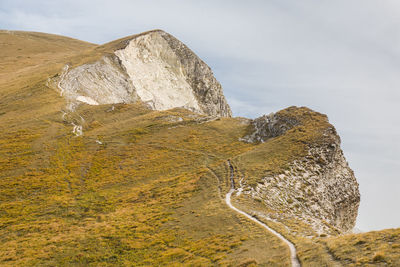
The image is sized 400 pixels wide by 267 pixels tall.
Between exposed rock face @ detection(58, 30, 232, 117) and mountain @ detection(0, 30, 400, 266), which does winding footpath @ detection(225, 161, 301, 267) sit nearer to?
mountain @ detection(0, 30, 400, 266)

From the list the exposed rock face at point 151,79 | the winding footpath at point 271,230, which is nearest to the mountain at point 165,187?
the winding footpath at point 271,230

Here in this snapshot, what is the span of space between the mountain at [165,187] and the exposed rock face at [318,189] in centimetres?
25

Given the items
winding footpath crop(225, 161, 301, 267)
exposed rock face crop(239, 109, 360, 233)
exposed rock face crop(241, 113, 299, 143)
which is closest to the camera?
winding footpath crop(225, 161, 301, 267)

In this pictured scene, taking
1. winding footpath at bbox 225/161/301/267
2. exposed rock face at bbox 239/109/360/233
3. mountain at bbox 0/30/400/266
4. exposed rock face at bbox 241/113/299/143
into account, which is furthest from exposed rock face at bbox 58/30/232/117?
winding footpath at bbox 225/161/301/267

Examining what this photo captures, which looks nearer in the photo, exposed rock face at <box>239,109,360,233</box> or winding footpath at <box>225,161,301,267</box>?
winding footpath at <box>225,161,301,267</box>

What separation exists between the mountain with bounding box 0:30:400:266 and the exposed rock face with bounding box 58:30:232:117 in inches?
71.4

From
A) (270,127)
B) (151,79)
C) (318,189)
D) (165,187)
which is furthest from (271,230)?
(151,79)

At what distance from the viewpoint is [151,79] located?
445 ft

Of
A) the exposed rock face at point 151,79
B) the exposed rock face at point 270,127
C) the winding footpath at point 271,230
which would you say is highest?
the exposed rock face at point 151,79

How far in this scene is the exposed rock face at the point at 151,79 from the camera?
112062mm

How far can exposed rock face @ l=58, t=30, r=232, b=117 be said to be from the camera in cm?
11206

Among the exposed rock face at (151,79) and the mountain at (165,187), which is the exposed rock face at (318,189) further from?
the exposed rock face at (151,79)

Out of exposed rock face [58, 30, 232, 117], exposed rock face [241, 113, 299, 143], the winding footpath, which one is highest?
exposed rock face [58, 30, 232, 117]

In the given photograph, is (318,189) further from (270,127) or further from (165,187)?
(270,127)
